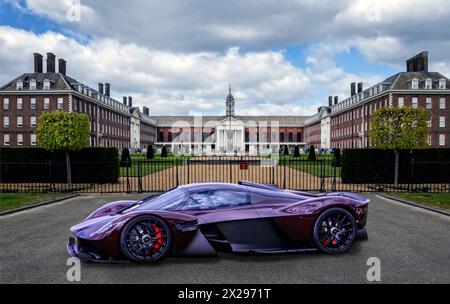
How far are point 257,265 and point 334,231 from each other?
4.77 feet

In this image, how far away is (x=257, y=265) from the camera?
4906 millimetres

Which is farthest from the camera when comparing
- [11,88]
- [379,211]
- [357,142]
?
[357,142]

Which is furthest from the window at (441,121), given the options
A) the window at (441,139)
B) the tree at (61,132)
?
the tree at (61,132)

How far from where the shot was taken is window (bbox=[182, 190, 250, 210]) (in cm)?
521

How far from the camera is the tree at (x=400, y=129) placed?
52.2 feet

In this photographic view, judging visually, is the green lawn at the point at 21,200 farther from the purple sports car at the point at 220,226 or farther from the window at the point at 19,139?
the window at the point at 19,139

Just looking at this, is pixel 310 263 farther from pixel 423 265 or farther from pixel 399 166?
pixel 399 166

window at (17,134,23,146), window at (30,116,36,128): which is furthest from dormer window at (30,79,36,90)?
window at (17,134,23,146)

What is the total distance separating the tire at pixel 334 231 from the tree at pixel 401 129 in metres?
12.3

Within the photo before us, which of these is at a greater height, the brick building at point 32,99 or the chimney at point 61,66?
the chimney at point 61,66

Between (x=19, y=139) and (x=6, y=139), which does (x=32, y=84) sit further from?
(x=6, y=139)

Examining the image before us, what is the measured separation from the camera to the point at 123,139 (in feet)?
268

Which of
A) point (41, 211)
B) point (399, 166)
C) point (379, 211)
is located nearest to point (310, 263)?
point (379, 211)
